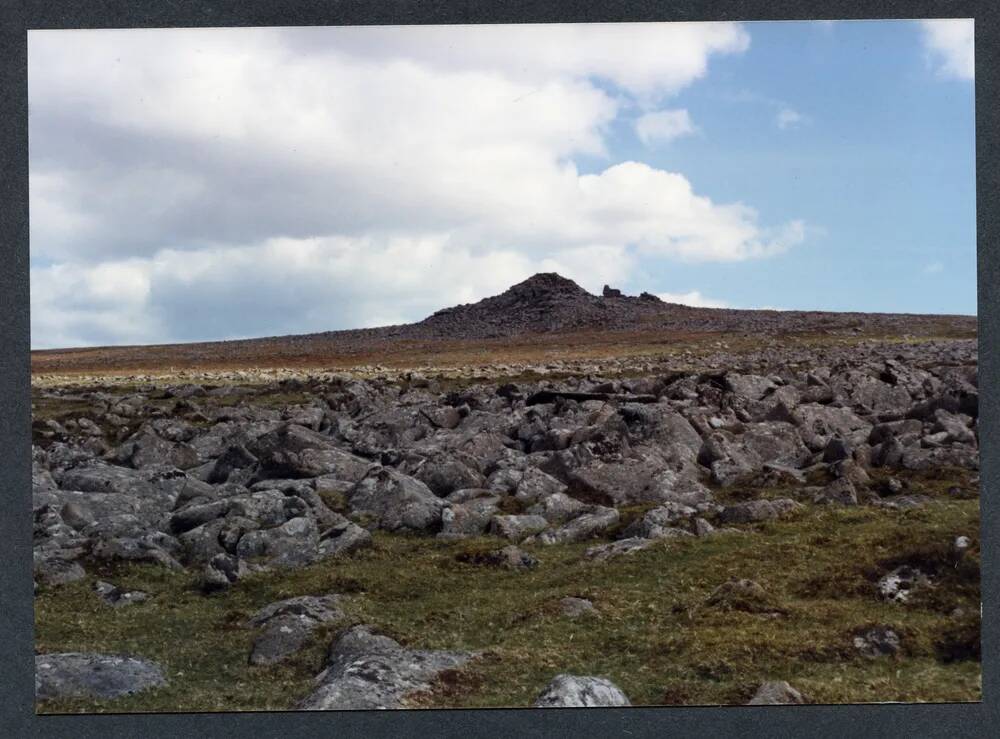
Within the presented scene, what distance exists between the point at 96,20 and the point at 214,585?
10.2 metres

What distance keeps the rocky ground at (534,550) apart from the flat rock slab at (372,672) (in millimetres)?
47

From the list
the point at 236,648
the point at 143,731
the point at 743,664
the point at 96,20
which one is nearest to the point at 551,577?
the point at 743,664

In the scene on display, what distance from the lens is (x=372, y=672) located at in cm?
1480

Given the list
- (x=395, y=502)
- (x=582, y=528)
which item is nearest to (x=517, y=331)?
(x=395, y=502)

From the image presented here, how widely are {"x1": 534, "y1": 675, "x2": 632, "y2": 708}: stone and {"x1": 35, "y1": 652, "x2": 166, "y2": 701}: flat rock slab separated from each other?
19.5ft

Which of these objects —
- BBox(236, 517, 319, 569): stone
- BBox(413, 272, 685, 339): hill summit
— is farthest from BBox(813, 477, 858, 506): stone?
BBox(236, 517, 319, 569): stone

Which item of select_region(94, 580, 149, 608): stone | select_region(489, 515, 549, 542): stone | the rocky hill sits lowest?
select_region(94, 580, 149, 608): stone

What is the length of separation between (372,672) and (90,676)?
14.6 ft

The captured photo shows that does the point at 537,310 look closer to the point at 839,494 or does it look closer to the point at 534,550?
the point at 534,550

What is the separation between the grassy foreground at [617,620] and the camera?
1495 centimetres

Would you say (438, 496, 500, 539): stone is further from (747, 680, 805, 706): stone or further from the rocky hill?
(747, 680, 805, 706): stone

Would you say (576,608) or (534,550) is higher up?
(534,550)

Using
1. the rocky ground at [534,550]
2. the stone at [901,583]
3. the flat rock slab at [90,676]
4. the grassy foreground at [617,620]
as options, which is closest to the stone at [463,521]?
the rocky ground at [534,550]

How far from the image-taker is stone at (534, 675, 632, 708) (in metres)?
14.4
